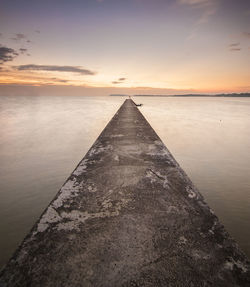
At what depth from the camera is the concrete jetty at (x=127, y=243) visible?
1139 millimetres

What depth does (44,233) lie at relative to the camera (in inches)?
59.2

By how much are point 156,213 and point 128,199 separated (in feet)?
1.19

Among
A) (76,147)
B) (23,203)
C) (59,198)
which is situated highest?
(59,198)

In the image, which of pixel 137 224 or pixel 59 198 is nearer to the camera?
pixel 137 224

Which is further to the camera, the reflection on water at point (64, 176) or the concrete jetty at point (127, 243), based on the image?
the reflection on water at point (64, 176)

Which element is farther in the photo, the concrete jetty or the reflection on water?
the reflection on water

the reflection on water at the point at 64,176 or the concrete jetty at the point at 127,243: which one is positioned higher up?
the concrete jetty at the point at 127,243

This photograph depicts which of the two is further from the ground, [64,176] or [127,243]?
[127,243]

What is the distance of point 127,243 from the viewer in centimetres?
140

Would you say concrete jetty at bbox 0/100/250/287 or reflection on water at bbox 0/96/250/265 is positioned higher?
concrete jetty at bbox 0/100/250/287

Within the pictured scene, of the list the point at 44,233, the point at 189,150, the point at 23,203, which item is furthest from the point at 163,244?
the point at 189,150

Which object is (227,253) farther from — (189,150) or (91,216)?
(189,150)

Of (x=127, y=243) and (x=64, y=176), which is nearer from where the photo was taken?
(x=127, y=243)

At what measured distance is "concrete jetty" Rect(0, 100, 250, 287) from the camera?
3.74 feet
